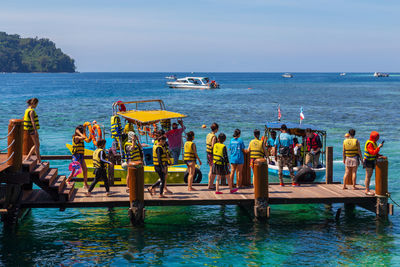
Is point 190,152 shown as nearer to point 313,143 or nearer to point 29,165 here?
point 29,165

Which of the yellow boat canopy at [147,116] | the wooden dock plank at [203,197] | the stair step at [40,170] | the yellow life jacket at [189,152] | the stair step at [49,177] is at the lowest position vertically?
the wooden dock plank at [203,197]

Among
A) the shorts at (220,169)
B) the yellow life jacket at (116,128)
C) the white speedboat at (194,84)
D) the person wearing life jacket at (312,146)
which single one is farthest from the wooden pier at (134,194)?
the white speedboat at (194,84)

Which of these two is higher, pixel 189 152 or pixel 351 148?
pixel 351 148

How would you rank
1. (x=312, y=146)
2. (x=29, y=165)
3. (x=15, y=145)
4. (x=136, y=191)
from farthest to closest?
(x=312, y=146) → (x=136, y=191) → (x=29, y=165) → (x=15, y=145)

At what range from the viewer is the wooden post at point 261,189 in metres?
13.6

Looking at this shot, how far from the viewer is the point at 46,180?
13.0 m

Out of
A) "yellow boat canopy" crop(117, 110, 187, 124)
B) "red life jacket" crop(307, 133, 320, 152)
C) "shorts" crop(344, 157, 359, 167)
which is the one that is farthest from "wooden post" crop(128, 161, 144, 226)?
"red life jacket" crop(307, 133, 320, 152)

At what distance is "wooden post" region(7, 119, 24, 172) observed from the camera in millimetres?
12305

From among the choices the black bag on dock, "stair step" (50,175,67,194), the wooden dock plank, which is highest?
"stair step" (50,175,67,194)

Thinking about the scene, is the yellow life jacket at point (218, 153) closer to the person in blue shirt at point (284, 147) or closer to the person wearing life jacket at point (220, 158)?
the person wearing life jacket at point (220, 158)

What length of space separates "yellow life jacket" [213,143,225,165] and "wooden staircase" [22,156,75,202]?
13.7 feet

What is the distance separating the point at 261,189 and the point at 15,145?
258 inches

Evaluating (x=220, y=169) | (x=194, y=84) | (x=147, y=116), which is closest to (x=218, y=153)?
(x=220, y=169)

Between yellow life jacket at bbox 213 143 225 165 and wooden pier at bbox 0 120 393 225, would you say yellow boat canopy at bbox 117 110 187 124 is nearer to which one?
wooden pier at bbox 0 120 393 225
